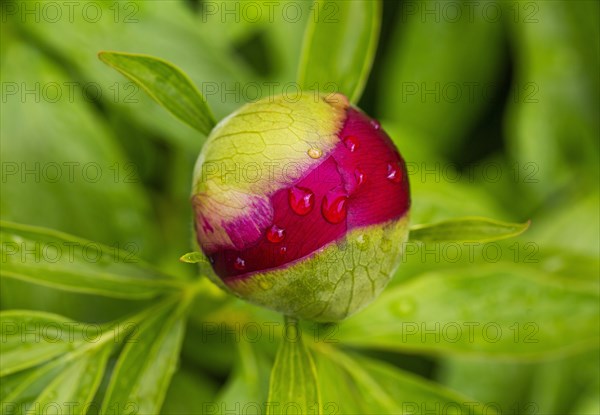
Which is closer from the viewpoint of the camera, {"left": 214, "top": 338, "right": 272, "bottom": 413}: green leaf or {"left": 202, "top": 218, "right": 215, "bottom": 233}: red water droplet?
{"left": 202, "top": 218, "right": 215, "bottom": 233}: red water droplet

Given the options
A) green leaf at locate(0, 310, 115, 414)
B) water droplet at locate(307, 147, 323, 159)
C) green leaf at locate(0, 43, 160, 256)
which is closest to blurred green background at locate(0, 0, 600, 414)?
green leaf at locate(0, 43, 160, 256)

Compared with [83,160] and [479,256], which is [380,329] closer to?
[479,256]

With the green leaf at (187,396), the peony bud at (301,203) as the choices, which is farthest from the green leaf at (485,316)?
the peony bud at (301,203)

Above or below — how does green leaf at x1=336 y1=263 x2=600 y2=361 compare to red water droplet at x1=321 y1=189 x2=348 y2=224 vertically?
below

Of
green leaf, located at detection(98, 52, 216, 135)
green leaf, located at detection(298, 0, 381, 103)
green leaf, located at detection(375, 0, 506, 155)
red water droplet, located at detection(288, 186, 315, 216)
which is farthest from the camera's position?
→ green leaf, located at detection(375, 0, 506, 155)

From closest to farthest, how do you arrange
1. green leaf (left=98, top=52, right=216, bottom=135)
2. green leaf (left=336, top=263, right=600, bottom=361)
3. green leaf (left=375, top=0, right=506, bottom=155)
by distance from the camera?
green leaf (left=98, top=52, right=216, bottom=135) < green leaf (left=336, top=263, right=600, bottom=361) < green leaf (left=375, top=0, right=506, bottom=155)

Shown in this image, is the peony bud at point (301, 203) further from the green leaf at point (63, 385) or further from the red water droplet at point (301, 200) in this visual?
the green leaf at point (63, 385)

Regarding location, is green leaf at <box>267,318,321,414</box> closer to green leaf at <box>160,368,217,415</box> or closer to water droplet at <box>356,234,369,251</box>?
water droplet at <box>356,234,369,251</box>
